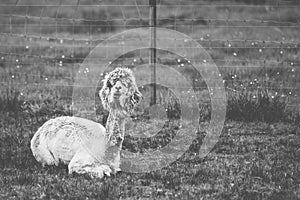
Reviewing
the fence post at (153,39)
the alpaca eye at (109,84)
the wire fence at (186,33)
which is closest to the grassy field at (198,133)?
the wire fence at (186,33)

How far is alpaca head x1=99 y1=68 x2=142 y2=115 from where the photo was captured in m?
6.77

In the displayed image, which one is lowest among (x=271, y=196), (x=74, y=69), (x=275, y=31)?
(x=271, y=196)

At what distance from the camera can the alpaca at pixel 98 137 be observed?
6836 millimetres

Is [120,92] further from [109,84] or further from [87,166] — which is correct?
[87,166]

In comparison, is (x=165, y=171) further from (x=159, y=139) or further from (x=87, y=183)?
(x=159, y=139)

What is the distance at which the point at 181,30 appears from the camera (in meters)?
18.3

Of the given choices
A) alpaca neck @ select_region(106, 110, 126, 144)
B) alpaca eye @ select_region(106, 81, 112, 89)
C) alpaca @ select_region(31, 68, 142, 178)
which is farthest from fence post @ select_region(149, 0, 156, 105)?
alpaca eye @ select_region(106, 81, 112, 89)

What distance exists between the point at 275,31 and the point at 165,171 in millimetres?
11485

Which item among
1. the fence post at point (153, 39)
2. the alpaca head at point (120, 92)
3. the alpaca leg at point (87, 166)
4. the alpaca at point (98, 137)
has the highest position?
the fence post at point (153, 39)

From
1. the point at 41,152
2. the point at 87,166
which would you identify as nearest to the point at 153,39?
the point at 41,152

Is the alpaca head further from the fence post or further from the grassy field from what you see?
the fence post

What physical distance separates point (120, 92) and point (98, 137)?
709mm

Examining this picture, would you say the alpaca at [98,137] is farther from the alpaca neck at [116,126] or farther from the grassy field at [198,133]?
the grassy field at [198,133]

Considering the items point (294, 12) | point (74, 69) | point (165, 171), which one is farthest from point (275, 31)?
point (165, 171)
